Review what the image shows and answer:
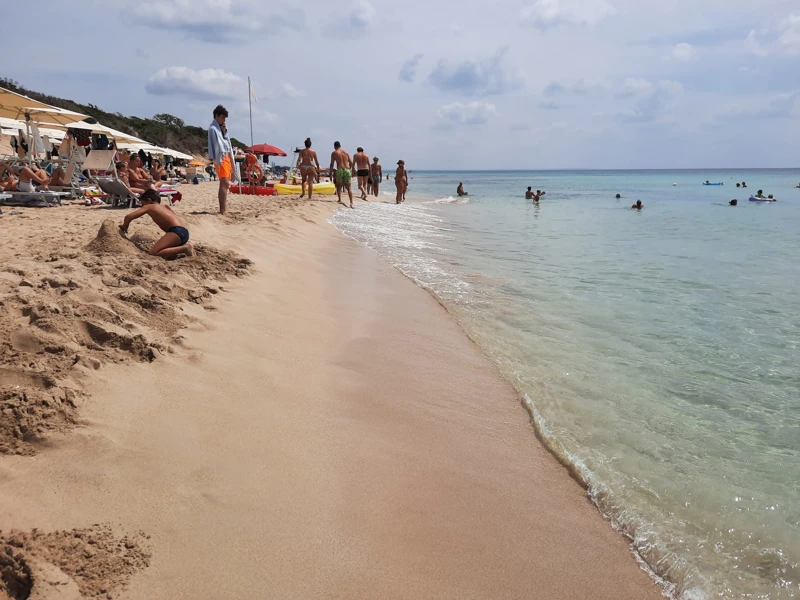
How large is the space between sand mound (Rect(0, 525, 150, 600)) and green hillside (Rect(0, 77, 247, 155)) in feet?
153

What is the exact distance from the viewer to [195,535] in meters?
1.90

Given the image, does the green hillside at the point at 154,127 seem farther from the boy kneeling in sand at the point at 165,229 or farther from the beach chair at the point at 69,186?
the boy kneeling in sand at the point at 165,229

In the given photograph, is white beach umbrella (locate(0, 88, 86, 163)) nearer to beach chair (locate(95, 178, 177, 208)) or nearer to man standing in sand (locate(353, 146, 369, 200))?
beach chair (locate(95, 178, 177, 208))

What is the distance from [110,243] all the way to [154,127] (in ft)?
175

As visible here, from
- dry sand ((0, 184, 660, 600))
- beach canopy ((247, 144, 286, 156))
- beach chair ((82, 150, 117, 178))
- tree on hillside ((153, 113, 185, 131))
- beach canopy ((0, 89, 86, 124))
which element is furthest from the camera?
tree on hillside ((153, 113, 185, 131))

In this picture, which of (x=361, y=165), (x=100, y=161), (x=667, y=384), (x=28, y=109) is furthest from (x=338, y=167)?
(x=667, y=384)

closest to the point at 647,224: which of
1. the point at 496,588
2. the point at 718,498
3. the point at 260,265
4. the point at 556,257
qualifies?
the point at 556,257

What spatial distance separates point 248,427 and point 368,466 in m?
0.63

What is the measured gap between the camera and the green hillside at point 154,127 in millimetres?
41844

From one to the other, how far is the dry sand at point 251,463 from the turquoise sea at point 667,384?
222 millimetres

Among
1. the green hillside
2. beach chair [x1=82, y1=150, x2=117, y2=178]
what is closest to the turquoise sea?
beach chair [x1=82, y1=150, x2=117, y2=178]

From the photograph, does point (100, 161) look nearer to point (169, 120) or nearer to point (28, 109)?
point (28, 109)

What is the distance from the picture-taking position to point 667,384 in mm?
3734

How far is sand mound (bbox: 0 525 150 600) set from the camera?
1.60m
